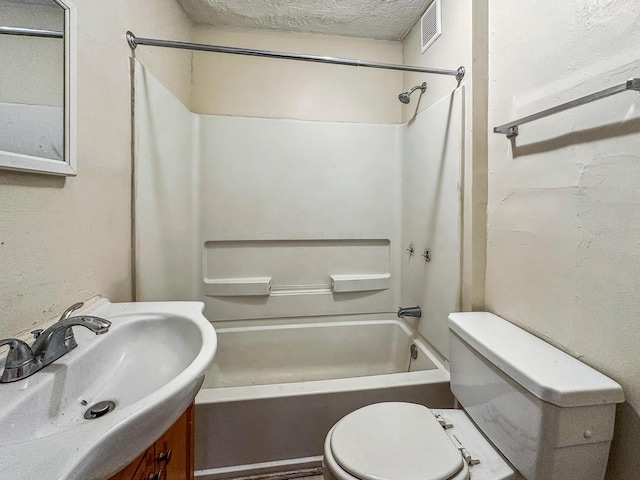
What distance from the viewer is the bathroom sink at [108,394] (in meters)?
0.41

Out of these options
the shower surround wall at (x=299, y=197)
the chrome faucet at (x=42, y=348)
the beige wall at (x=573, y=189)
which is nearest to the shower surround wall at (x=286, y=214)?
the shower surround wall at (x=299, y=197)

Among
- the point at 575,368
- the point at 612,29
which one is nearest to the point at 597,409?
the point at 575,368

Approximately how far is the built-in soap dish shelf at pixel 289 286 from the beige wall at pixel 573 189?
A: 97 cm

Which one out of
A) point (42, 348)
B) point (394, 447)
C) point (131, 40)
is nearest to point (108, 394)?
point (42, 348)

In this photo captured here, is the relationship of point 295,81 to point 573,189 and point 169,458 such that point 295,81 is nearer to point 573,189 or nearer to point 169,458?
point 573,189

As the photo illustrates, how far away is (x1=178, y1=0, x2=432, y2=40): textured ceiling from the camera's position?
171 centimetres

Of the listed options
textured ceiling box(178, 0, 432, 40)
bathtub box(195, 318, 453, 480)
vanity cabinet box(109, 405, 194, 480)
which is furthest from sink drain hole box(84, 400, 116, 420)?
textured ceiling box(178, 0, 432, 40)

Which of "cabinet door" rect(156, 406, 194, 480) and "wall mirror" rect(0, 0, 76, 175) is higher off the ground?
"wall mirror" rect(0, 0, 76, 175)

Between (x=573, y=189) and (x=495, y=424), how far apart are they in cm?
79

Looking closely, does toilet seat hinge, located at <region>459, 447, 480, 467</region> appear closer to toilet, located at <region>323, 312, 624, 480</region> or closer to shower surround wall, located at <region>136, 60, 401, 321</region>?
toilet, located at <region>323, 312, 624, 480</region>

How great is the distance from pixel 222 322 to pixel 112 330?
118 cm

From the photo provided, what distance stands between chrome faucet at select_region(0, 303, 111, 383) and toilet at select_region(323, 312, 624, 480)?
31.6 inches

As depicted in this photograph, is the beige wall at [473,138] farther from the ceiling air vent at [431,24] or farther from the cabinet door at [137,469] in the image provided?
the cabinet door at [137,469]

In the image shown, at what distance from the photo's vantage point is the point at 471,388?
1.05 metres
